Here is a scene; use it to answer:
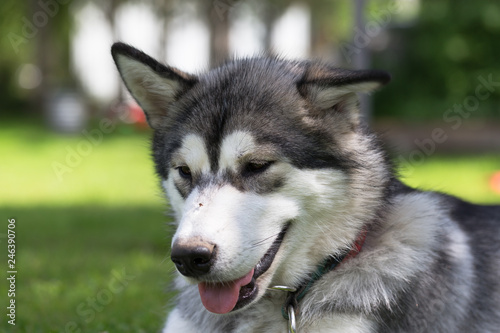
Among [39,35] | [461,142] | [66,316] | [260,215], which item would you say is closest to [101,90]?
[39,35]

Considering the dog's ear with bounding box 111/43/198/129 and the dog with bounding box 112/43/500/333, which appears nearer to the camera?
the dog with bounding box 112/43/500/333

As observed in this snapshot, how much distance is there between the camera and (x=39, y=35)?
72.7 ft

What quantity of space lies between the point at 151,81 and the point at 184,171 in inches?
24.4

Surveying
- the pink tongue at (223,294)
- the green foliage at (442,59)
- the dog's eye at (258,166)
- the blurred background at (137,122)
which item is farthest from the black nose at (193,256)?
the green foliage at (442,59)

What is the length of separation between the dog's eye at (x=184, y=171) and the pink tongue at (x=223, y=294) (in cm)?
53

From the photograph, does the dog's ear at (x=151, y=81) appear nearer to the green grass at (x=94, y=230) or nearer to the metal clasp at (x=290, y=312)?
the green grass at (x=94, y=230)

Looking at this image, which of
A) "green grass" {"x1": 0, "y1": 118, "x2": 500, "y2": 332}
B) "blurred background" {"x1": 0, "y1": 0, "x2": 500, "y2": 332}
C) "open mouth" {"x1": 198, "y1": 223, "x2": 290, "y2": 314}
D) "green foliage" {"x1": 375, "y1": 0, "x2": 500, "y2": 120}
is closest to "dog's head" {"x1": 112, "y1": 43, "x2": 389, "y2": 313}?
"open mouth" {"x1": 198, "y1": 223, "x2": 290, "y2": 314}

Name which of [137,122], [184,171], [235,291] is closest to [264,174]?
[184,171]

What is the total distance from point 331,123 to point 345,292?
0.81 meters

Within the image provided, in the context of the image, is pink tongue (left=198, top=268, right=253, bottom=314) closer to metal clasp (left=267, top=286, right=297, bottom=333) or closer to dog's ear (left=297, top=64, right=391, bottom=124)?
metal clasp (left=267, top=286, right=297, bottom=333)

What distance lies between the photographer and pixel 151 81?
334cm

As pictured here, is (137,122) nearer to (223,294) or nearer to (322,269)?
(322,269)

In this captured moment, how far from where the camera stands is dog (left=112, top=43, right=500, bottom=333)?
9.07 ft

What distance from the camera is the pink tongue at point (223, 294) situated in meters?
2.77
